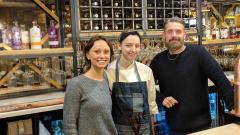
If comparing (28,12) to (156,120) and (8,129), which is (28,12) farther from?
(156,120)

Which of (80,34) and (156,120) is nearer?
(80,34)

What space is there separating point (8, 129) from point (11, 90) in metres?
0.37

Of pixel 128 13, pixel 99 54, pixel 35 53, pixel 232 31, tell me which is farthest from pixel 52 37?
pixel 232 31

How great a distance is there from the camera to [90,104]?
161 centimetres

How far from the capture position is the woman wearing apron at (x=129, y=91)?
182 cm

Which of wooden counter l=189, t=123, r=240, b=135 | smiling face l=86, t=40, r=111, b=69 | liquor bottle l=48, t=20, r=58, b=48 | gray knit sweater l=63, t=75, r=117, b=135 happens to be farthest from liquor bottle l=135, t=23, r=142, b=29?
wooden counter l=189, t=123, r=240, b=135

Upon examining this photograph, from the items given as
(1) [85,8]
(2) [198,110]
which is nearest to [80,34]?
(1) [85,8]

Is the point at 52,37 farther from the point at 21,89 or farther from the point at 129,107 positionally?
the point at 129,107

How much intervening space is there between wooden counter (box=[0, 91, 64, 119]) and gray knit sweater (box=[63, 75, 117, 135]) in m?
0.65

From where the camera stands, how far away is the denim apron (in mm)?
1826

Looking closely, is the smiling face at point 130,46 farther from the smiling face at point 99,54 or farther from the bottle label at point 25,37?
the bottle label at point 25,37

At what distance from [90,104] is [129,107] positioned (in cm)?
32

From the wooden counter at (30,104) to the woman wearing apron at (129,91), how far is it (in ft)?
2.15

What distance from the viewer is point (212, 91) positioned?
3.35 metres
